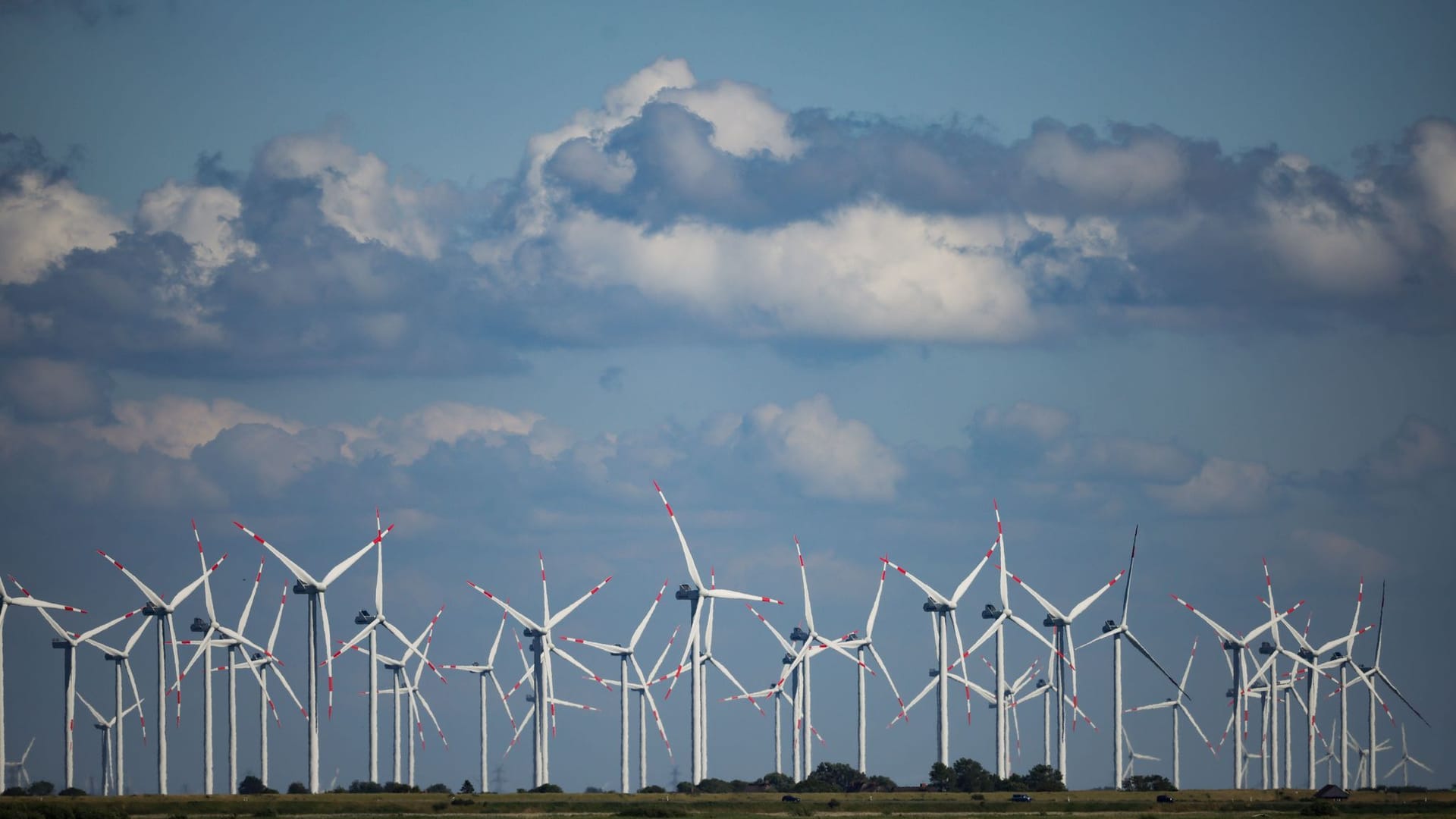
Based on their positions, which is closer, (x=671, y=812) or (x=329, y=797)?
(x=671, y=812)

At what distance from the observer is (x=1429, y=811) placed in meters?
180

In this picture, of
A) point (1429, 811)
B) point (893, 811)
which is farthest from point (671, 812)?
point (1429, 811)

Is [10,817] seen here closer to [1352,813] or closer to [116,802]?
[116,802]

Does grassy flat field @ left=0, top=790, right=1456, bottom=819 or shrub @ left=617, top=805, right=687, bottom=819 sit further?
grassy flat field @ left=0, top=790, right=1456, bottom=819

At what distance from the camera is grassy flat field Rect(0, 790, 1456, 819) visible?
172500 millimetres

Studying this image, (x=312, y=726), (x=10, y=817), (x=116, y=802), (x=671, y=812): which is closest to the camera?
(x=10, y=817)

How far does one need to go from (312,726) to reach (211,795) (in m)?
12.8

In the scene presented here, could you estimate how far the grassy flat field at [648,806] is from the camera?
172 metres

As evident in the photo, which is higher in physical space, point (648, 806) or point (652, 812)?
point (652, 812)

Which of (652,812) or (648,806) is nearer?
(652,812)

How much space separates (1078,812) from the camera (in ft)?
591

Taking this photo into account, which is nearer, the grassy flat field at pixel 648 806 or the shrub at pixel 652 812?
the shrub at pixel 652 812

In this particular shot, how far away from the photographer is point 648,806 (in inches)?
7018

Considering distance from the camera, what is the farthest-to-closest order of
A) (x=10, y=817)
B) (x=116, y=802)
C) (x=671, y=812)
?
(x=116, y=802), (x=671, y=812), (x=10, y=817)
